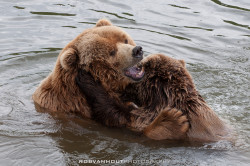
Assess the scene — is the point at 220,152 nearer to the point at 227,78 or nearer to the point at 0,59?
the point at 227,78

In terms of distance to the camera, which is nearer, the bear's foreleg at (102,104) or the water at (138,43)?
the water at (138,43)

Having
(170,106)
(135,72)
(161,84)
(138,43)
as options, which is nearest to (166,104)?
(170,106)

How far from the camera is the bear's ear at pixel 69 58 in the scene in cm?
600

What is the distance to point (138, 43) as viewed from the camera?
32.1ft

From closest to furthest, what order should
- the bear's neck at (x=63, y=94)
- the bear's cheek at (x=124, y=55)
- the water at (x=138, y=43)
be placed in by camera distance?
1. the water at (x=138, y=43)
2. the bear's cheek at (x=124, y=55)
3. the bear's neck at (x=63, y=94)

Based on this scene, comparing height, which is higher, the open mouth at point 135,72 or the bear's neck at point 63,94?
the open mouth at point 135,72

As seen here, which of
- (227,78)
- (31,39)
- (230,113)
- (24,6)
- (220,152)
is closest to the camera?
(220,152)

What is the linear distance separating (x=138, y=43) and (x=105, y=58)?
374 centimetres

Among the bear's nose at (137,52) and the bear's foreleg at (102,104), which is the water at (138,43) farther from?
the bear's nose at (137,52)

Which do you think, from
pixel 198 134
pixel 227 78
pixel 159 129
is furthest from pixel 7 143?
pixel 227 78

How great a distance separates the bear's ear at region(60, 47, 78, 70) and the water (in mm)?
873

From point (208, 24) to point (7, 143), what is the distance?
7.12 meters

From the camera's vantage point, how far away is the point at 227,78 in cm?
812

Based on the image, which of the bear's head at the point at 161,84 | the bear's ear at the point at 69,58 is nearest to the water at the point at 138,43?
A: the bear's head at the point at 161,84
